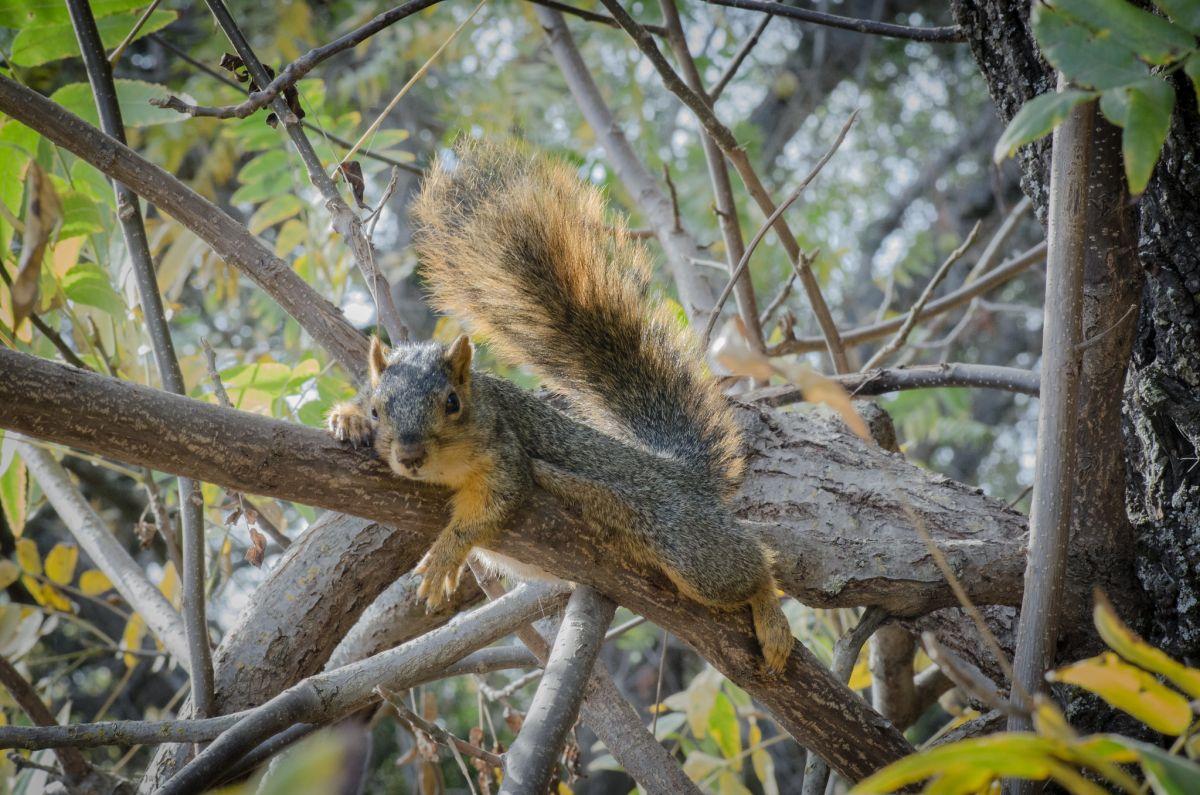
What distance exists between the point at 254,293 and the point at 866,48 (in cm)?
404

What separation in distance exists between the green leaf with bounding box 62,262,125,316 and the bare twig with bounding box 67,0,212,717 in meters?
0.25

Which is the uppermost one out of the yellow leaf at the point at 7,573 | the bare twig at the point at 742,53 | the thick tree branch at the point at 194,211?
the bare twig at the point at 742,53

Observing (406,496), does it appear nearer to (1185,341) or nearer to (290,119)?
(290,119)

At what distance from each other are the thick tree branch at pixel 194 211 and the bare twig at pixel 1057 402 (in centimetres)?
111

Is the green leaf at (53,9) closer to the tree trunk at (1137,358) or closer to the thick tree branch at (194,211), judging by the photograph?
the thick tree branch at (194,211)

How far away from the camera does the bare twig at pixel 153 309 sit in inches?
59.2

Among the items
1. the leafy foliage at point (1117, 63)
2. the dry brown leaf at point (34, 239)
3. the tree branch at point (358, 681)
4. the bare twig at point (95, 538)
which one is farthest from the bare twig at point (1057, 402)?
the bare twig at point (95, 538)

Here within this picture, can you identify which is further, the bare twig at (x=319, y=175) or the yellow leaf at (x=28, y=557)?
the yellow leaf at (x=28, y=557)

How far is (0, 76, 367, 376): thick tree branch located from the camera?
1380mm

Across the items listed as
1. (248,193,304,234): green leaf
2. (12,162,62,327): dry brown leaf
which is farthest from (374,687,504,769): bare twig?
(248,193,304,234): green leaf

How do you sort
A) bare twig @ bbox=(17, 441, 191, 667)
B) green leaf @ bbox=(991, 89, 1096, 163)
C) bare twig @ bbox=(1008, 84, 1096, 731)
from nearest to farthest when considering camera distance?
green leaf @ bbox=(991, 89, 1096, 163), bare twig @ bbox=(1008, 84, 1096, 731), bare twig @ bbox=(17, 441, 191, 667)

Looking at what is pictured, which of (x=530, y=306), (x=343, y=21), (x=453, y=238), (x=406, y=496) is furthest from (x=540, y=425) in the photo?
(x=343, y=21)

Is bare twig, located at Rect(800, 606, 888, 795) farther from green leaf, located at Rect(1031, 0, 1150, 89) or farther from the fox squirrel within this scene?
green leaf, located at Rect(1031, 0, 1150, 89)

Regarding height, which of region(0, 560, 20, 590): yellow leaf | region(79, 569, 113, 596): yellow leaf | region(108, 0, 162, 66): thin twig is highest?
region(108, 0, 162, 66): thin twig
